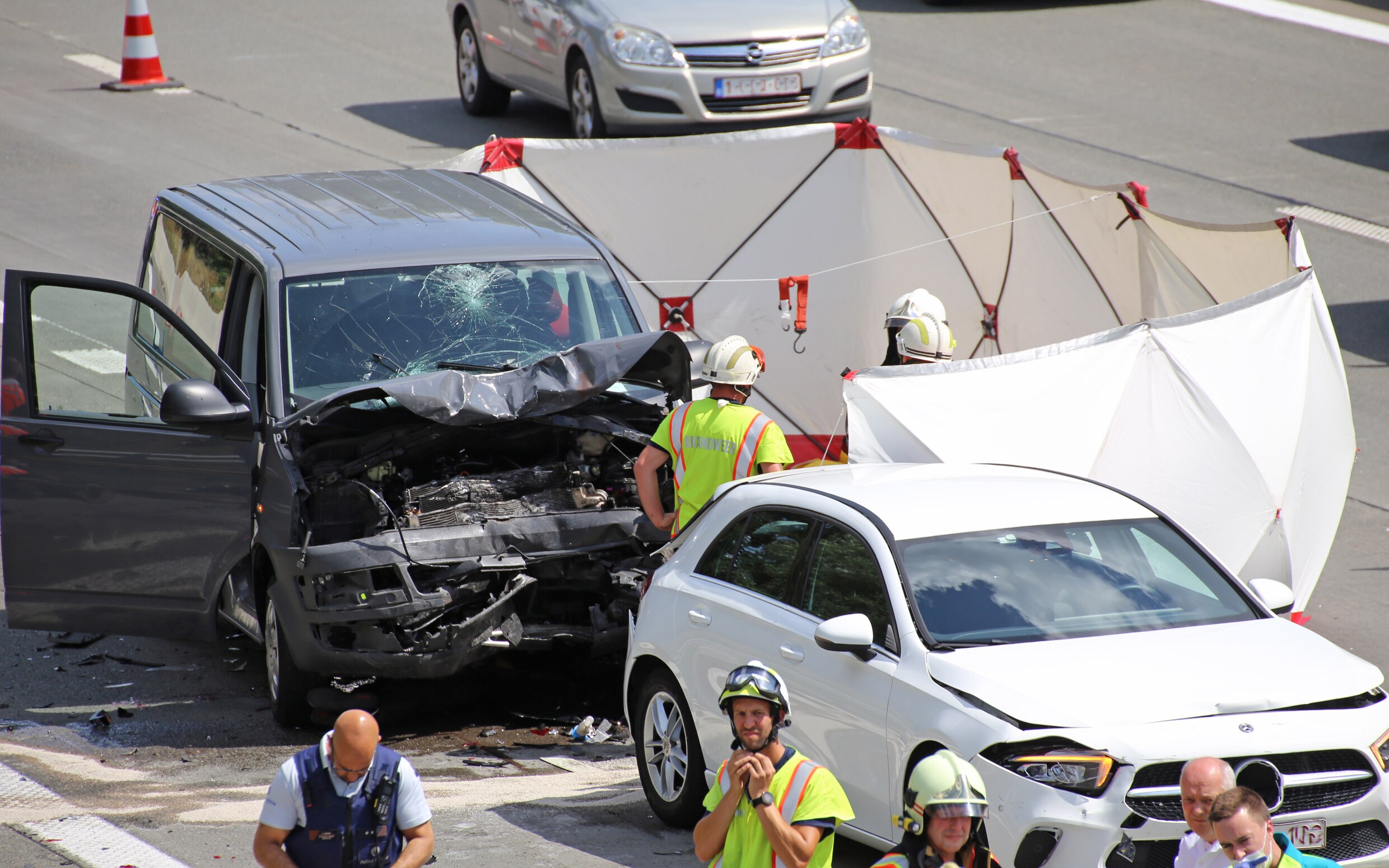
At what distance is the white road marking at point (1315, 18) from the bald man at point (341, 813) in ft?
66.0

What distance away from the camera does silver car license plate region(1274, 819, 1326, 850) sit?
5.49 meters

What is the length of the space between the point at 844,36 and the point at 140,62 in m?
8.84

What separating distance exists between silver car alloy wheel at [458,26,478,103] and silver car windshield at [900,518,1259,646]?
13.5 m

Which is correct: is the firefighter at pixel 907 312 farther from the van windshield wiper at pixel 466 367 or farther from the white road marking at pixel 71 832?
the white road marking at pixel 71 832

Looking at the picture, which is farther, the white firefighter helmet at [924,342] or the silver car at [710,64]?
the silver car at [710,64]

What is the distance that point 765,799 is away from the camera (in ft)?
15.1

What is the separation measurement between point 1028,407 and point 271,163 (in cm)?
1066

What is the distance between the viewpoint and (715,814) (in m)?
4.67

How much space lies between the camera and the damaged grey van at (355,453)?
779 cm

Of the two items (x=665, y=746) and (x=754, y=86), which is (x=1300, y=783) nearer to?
(x=665, y=746)

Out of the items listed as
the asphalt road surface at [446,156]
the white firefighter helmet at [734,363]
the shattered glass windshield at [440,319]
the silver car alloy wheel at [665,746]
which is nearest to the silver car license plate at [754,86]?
the asphalt road surface at [446,156]

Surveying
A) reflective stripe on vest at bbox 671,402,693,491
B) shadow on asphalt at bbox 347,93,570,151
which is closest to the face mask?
reflective stripe on vest at bbox 671,402,693,491

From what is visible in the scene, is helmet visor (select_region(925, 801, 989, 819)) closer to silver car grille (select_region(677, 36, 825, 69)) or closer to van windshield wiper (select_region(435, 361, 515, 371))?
van windshield wiper (select_region(435, 361, 515, 371))

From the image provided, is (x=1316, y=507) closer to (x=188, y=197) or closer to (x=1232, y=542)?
(x=1232, y=542)
